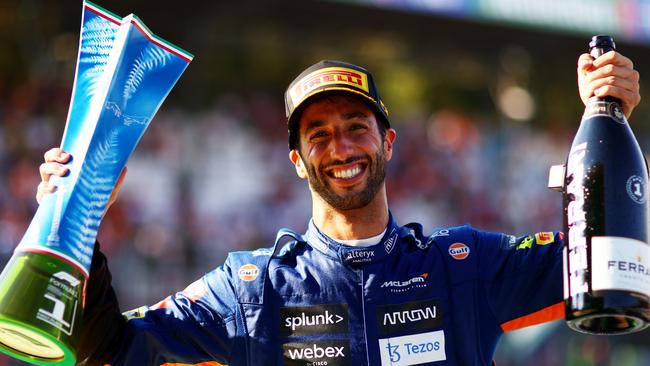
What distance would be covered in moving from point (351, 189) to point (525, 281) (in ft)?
2.06

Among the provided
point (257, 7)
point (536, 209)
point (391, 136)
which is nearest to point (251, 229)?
point (257, 7)

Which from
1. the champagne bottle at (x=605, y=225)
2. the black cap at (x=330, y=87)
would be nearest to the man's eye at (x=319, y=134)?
the black cap at (x=330, y=87)

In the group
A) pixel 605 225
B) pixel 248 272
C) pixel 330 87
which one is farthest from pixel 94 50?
pixel 605 225

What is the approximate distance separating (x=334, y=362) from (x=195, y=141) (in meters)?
8.41

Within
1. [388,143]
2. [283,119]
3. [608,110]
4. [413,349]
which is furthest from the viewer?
[283,119]

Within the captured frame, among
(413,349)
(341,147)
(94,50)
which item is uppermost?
(94,50)

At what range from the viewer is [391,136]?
3682 mm

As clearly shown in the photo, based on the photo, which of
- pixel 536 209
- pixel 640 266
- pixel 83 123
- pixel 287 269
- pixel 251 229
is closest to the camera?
pixel 640 266

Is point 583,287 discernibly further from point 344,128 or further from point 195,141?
point 195,141

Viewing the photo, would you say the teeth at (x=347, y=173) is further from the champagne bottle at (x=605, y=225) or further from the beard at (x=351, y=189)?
the champagne bottle at (x=605, y=225)

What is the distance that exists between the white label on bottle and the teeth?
0.84 meters

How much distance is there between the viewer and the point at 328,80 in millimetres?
3467

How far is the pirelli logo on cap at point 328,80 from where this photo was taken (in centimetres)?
346

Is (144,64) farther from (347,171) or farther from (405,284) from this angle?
A: (405,284)
